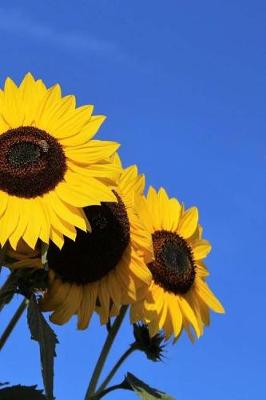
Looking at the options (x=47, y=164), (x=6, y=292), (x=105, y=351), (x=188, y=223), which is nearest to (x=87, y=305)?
(x=105, y=351)

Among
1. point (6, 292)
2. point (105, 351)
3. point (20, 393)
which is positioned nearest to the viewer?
point (6, 292)

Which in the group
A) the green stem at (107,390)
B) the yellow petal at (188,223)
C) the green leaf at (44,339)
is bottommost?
the green leaf at (44,339)

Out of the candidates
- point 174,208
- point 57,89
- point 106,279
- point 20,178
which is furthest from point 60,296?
point 174,208

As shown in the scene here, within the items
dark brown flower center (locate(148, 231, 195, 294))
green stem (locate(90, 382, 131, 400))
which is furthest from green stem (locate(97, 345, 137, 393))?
dark brown flower center (locate(148, 231, 195, 294))

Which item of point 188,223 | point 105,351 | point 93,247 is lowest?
point 105,351

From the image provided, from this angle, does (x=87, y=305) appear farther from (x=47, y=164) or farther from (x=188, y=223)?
(x=188, y=223)

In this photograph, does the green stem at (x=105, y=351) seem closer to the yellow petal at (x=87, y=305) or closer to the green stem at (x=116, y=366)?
the green stem at (x=116, y=366)

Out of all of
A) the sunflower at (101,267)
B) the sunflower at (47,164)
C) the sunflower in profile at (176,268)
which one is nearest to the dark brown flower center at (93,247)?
the sunflower at (101,267)
